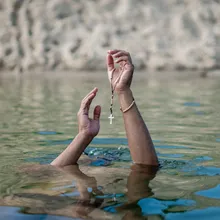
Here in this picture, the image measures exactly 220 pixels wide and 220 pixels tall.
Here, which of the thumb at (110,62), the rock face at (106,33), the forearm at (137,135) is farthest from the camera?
the rock face at (106,33)

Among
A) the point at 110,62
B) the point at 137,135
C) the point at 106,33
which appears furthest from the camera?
the point at 106,33

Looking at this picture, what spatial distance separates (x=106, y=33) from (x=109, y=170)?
11610mm

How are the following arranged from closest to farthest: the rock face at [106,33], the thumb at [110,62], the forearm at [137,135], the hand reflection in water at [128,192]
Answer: the hand reflection in water at [128,192] → the forearm at [137,135] → the thumb at [110,62] → the rock face at [106,33]

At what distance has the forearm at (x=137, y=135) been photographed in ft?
9.57

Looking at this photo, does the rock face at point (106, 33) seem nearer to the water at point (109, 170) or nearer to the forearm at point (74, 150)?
the water at point (109, 170)

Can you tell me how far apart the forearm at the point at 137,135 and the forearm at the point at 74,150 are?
0.26m

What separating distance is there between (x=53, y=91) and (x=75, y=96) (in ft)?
3.84

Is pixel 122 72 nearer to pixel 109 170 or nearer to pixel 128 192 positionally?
pixel 109 170

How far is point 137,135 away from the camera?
2.92 meters

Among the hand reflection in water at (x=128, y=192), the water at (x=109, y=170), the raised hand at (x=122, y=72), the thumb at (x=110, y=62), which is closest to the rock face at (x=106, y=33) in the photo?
the water at (x=109, y=170)

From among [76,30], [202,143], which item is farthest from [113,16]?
[202,143]

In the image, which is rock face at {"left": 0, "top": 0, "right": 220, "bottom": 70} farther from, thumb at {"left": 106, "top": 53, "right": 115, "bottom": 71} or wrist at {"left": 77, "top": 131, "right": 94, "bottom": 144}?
wrist at {"left": 77, "top": 131, "right": 94, "bottom": 144}

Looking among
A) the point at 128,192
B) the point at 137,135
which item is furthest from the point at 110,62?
the point at 128,192

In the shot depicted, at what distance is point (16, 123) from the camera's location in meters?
5.26
